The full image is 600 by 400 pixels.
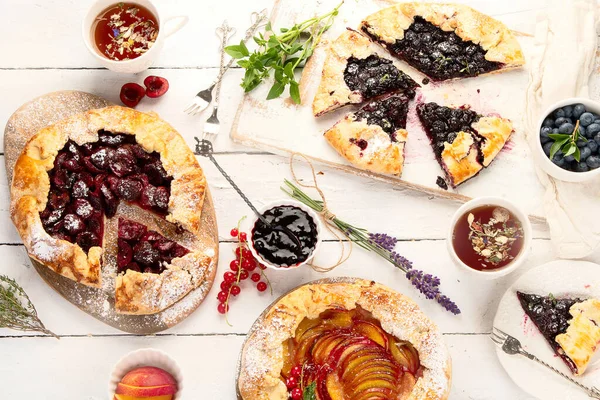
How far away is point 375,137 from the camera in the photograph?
16.5 ft

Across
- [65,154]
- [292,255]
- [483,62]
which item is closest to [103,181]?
[65,154]

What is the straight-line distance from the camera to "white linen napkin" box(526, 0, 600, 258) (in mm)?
4961

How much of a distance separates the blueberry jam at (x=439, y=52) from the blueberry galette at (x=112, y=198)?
5.62ft

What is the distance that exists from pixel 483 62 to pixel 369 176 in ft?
3.73

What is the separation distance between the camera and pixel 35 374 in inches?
199

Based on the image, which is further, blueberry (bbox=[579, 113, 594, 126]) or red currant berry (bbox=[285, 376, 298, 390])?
blueberry (bbox=[579, 113, 594, 126])

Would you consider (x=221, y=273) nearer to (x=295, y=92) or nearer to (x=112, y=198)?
(x=112, y=198)

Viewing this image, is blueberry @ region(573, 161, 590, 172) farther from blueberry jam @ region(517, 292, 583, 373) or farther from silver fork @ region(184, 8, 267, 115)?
silver fork @ region(184, 8, 267, 115)

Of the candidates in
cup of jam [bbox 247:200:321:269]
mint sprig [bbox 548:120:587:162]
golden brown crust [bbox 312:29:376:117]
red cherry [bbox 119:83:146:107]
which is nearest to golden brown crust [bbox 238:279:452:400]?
cup of jam [bbox 247:200:321:269]

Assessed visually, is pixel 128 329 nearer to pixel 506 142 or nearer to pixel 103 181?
pixel 103 181

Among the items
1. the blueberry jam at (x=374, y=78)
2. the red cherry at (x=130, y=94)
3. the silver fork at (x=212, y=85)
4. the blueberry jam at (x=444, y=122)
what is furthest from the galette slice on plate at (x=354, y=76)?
the red cherry at (x=130, y=94)

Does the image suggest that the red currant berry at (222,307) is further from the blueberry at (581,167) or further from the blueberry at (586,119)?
the blueberry at (586,119)

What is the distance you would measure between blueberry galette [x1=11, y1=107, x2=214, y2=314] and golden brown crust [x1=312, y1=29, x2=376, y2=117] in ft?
3.22

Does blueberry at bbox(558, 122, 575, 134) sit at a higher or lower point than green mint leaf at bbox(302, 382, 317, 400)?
higher
